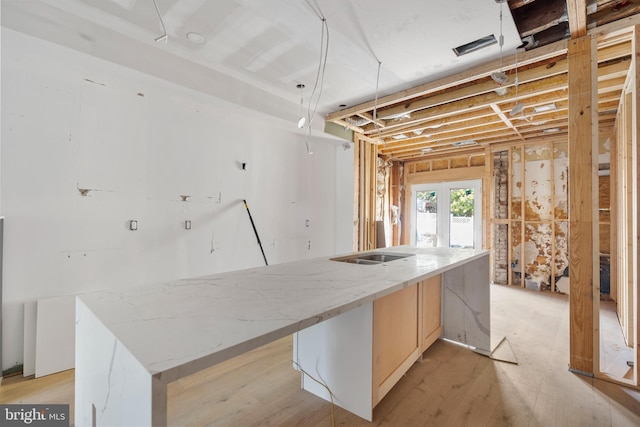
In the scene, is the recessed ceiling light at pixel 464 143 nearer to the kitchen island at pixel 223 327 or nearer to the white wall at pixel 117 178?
the white wall at pixel 117 178

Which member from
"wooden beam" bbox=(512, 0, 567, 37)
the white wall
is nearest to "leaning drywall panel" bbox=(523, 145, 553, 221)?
"wooden beam" bbox=(512, 0, 567, 37)

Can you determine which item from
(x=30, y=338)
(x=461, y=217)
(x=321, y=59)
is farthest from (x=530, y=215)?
(x=30, y=338)

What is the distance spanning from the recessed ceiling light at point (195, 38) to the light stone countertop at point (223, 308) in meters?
1.97

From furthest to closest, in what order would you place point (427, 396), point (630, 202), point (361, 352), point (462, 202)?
point (462, 202), point (630, 202), point (427, 396), point (361, 352)

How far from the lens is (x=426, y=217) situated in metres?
6.61

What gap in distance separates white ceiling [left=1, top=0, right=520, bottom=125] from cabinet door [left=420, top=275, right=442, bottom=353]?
6.93ft

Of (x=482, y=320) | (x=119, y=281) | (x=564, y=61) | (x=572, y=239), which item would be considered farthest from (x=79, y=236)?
(x=564, y=61)

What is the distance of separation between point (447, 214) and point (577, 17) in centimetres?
450

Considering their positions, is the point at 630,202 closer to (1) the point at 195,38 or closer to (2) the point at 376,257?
(2) the point at 376,257

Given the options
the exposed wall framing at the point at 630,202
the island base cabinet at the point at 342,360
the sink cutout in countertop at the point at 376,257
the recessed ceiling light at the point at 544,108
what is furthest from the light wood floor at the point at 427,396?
the recessed ceiling light at the point at 544,108

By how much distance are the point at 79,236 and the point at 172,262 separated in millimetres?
860

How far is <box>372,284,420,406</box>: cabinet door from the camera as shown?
1.80m

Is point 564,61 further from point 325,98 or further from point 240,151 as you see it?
point 240,151

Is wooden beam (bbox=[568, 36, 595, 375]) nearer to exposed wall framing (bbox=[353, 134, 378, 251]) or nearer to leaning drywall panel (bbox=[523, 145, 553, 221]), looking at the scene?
exposed wall framing (bbox=[353, 134, 378, 251])
